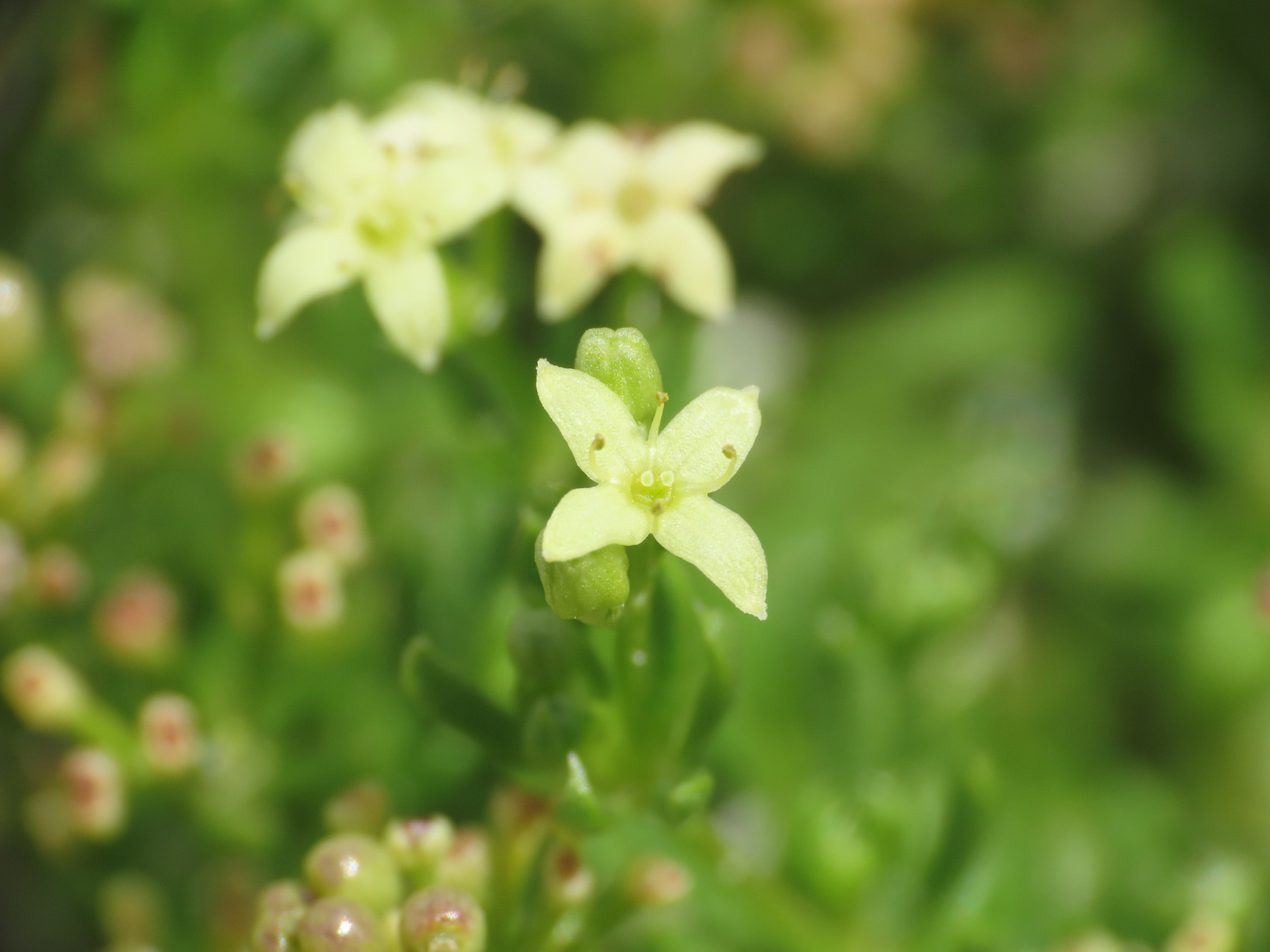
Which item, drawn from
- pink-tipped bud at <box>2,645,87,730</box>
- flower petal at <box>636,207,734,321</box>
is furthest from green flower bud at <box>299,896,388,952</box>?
flower petal at <box>636,207,734,321</box>

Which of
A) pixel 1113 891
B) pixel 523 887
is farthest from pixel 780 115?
pixel 523 887

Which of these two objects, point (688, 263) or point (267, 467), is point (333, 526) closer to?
point (267, 467)

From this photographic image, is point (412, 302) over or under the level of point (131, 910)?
over

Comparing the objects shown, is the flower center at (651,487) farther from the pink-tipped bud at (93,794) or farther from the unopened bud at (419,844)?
the pink-tipped bud at (93,794)

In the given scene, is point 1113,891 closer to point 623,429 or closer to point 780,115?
point 623,429

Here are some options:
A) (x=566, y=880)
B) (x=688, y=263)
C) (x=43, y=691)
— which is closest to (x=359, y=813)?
(x=566, y=880)

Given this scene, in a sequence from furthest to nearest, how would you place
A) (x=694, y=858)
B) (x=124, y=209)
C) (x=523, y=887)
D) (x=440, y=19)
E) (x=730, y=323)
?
1. (x=730, y=323)
2. (x=124, y=209)
3. (x=440, y=19)
4. (x=694, y=858)
5. (x=523, y=887)
